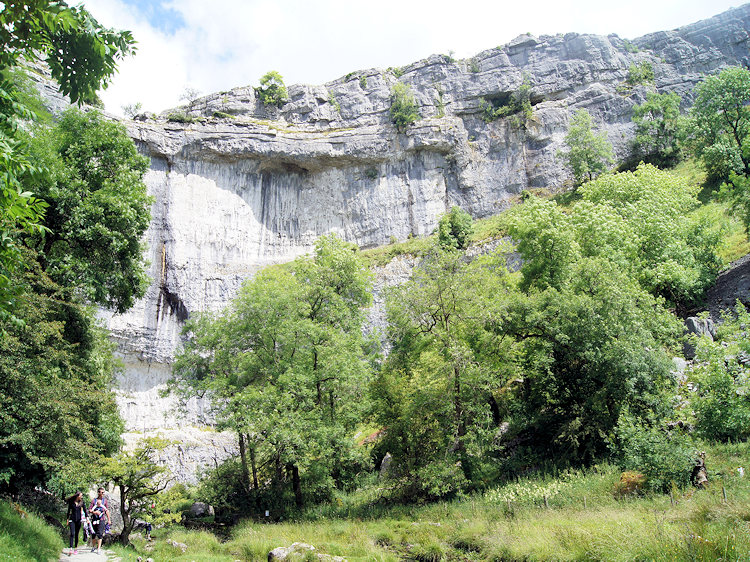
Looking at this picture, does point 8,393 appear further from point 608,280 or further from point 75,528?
point 608,280

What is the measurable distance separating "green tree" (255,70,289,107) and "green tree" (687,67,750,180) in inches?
1435

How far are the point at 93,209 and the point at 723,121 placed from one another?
3927cm

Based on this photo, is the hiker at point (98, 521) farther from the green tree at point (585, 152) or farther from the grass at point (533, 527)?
the green tree at point (585, 152)

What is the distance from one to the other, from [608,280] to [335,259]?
12.6m

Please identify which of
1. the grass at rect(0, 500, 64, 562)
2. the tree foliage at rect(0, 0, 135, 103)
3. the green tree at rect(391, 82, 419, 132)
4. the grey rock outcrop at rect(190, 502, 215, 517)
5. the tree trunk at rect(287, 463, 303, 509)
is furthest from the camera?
the green tree at rect(391, 82, 419, 132)

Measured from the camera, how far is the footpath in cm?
1068

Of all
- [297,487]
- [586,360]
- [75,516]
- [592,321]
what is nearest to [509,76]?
[592,321]

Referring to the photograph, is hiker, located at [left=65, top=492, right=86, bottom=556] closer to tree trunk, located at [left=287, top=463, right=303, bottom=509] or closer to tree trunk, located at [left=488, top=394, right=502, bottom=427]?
tree trunk, located at [left=287, top=463, right=303, bottom=509]

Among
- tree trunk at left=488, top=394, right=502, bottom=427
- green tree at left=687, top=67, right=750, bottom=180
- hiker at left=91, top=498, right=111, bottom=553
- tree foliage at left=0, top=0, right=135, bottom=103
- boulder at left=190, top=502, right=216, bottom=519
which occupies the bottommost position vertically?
boulder at left=190, top=502, right=216, bottom=519

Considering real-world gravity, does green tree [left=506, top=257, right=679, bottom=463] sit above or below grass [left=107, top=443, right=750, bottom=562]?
above

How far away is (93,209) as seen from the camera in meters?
15.9

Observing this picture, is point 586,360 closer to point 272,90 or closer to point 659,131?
point 659,131

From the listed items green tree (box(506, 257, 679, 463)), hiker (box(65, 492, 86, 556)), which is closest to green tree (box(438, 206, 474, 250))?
green tree (box(506, 257, 679, 463))

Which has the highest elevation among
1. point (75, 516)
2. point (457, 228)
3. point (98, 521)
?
point (457, 228)
